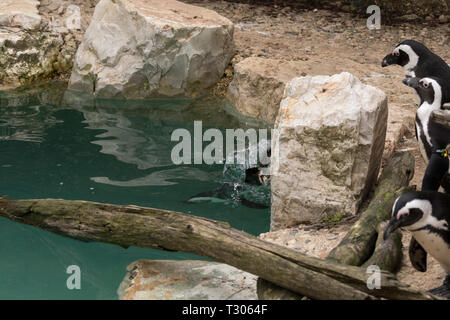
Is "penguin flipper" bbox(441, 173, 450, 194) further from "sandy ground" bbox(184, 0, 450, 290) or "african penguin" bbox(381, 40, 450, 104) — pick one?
"african penguin" bbox(381, 40, 450, 104)

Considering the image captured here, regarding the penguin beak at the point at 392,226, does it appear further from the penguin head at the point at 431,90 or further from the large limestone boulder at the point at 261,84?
the large limestone boulder at the point at 261,84

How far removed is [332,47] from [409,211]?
205 inches

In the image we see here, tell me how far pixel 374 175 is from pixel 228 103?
2.93 m

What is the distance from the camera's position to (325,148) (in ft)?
13.4

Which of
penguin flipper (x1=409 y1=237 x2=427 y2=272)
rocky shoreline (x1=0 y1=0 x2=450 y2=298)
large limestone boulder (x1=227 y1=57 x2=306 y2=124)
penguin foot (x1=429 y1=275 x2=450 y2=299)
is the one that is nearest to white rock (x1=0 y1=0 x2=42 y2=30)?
rocky shoreline (x1=0 y1=0 x2=450 y2=298)

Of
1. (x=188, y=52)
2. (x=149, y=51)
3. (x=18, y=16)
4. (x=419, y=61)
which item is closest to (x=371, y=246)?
(x=419, y=61)

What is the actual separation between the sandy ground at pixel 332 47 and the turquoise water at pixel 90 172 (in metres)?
0.79

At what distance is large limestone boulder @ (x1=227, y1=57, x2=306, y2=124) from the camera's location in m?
6.51

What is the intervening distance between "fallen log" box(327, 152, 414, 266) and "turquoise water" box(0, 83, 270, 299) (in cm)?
101

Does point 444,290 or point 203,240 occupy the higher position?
point 203,240

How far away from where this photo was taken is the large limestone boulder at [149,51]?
6988mm

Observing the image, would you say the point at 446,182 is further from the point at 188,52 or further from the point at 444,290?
the point at 188,52

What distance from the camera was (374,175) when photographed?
14.6 feet

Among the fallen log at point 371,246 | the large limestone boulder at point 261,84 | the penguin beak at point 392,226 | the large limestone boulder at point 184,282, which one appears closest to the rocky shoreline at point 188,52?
the large limestone boulder at point 261,84
